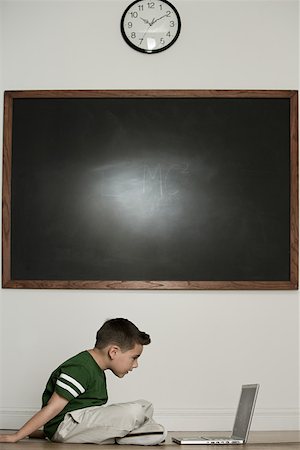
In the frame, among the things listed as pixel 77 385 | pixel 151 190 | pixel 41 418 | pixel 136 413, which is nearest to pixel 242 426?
pixel 136 413

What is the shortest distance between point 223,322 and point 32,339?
0.99m

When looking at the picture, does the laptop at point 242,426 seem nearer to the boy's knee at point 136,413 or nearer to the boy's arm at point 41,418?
the boy's knee at point 136,413

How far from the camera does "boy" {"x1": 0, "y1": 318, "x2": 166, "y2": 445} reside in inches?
124

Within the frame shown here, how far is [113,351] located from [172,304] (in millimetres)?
1194

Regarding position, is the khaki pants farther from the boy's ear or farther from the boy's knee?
the boy's ear

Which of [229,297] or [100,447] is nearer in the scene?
[100,447]

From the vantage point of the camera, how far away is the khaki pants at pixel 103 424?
315cm

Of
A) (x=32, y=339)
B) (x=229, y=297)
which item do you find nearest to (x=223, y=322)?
(x=229, y=297)

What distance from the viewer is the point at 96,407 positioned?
128 inches

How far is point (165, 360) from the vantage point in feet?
14.7

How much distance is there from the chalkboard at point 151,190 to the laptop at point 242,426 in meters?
0.95

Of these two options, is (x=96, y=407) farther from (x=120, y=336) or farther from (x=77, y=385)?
(x=120, y=336)
